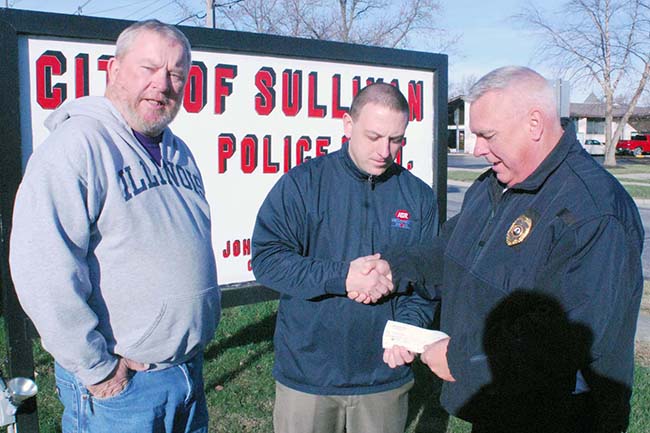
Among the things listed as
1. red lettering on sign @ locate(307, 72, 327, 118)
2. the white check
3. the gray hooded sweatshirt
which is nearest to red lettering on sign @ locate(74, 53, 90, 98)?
the gray hooded sweatshirt

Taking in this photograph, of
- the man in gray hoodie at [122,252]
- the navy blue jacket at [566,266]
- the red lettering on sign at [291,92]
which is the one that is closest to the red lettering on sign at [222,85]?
the red lettering on sign at [291,92]

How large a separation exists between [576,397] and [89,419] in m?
1.62

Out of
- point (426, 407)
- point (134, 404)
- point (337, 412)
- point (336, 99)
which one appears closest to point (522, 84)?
point (337, 412)

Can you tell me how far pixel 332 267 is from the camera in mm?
2797

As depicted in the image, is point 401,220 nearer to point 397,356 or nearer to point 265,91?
point 397,356

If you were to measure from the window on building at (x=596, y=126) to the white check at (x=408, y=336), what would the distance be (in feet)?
255

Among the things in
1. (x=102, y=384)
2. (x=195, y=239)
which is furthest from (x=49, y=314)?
(x=195, y=239)

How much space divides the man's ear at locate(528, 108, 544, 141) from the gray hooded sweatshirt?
1222 mm

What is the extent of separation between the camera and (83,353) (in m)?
2.12

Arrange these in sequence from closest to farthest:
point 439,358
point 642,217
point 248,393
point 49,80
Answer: point 439,358
point 49,80
point 248,393
point 642,217

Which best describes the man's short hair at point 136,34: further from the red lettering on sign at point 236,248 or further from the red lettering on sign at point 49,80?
the red lettering on sign at point 236,248

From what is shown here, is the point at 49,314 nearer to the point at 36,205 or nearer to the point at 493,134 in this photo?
the point at 36,205

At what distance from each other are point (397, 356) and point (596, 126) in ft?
260

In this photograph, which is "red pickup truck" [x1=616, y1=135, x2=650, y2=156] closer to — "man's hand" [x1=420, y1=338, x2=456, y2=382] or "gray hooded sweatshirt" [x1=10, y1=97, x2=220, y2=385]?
"man's hand" [x1=420, y1=338, x2=456, y2=382]
